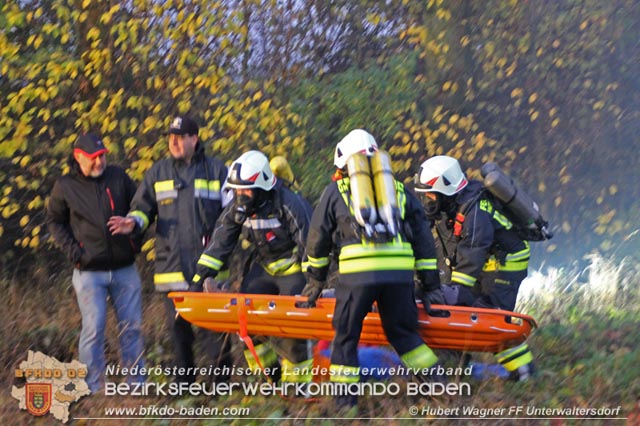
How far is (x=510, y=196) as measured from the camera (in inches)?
264

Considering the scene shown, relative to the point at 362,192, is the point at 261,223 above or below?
below

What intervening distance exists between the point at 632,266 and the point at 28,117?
7380mm

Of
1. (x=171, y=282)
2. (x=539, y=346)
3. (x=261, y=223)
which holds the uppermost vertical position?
(x=261, y=223)

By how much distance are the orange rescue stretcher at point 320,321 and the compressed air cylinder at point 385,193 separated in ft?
2.83

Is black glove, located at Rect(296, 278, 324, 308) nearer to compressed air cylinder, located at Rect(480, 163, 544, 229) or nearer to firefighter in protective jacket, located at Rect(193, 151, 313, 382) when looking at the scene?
firefighter in protective jacket, located at Rect(193, 151, 313, 382)

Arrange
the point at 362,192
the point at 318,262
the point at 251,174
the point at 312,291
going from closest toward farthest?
the point at 362,192 → the point at 318,262 → the point at 312,291 → the point at 251,174

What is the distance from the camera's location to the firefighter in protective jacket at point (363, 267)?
559 cm

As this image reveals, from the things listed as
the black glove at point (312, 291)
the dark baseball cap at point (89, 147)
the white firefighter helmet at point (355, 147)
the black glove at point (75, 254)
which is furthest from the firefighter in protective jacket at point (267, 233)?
the dark baseball cap at point (89, 147)

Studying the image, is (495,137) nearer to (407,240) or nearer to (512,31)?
(512,31)

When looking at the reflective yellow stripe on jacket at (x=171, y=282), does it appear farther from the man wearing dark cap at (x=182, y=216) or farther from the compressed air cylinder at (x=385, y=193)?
the compressed air cylinder at (x=385, y=193)

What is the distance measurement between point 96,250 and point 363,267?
7.18 ft

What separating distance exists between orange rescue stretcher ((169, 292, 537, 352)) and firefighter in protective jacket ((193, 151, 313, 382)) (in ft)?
0.73

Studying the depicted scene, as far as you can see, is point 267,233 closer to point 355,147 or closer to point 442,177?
point 355,147

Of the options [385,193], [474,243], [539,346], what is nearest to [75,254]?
[385,193]
